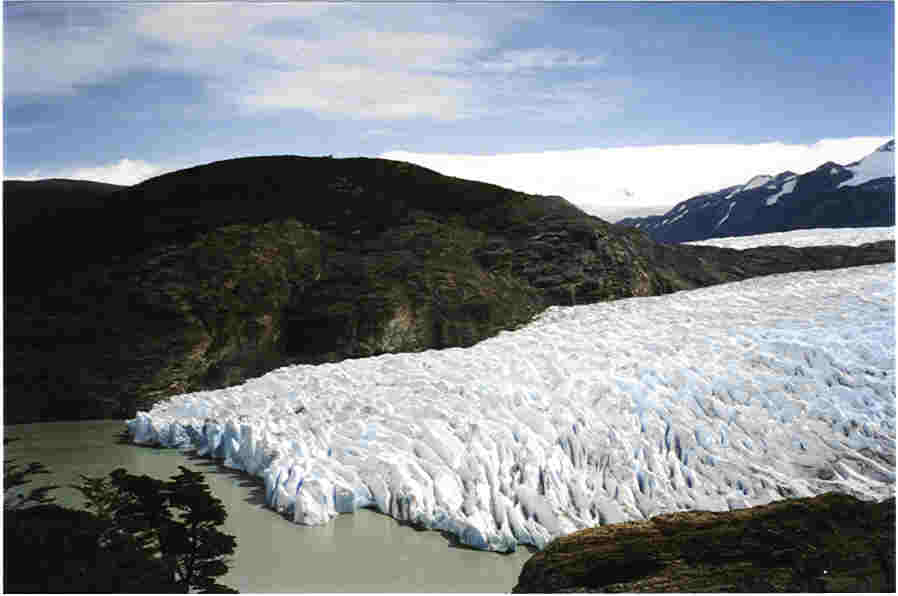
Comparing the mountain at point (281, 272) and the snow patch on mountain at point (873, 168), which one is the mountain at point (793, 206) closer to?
the snow patch on mountain at point (873, 168)

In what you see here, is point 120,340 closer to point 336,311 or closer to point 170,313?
point 170,313

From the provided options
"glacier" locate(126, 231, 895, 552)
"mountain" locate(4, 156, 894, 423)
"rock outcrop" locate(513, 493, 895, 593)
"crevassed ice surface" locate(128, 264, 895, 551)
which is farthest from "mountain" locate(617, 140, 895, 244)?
"rock outcrop" locate(513, 493, 895, 593)

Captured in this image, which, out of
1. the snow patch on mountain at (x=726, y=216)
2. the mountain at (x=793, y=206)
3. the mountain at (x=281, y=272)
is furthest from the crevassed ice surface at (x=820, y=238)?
the snow patch on mountain at (x=726, y=216)

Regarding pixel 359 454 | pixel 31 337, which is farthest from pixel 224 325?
pixel 359 454

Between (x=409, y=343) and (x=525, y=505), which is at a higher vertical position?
(x=409, y=343)

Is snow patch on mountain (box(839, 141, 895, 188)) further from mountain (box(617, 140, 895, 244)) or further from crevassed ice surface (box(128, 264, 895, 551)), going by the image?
crevassed ice surface (box(128, 264, 895, 551))

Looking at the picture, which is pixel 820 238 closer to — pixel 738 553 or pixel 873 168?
pixel 738 553

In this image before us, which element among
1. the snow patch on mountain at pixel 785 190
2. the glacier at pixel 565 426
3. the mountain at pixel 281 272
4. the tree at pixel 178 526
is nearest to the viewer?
the tree at pixel 178 526
